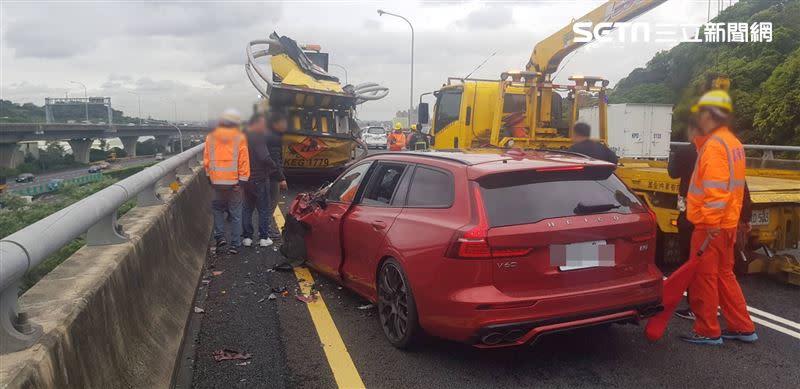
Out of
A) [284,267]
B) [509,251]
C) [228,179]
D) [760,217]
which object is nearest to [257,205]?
[228,179]

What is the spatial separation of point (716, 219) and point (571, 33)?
782 cm

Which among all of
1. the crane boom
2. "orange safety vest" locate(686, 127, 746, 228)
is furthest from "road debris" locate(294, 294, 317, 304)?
the crane boom

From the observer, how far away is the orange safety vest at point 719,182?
445 centimetres

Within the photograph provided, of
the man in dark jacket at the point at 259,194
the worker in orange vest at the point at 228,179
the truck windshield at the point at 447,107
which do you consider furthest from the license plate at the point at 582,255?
the truck windshield at the point at 447,107

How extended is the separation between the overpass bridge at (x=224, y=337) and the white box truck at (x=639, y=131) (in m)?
9.06

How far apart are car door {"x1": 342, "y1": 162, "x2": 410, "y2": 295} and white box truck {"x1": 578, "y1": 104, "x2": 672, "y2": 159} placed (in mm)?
10310

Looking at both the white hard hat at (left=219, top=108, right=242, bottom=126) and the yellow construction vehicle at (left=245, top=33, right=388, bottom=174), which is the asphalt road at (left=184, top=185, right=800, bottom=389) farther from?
the yellow construction vehicle at (left=245, top=33, right=388, bottom=174)

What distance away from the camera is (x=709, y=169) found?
4500mm

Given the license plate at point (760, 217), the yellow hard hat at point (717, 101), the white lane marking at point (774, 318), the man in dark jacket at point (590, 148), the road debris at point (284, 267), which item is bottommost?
the white lane marking at point (774, 318)

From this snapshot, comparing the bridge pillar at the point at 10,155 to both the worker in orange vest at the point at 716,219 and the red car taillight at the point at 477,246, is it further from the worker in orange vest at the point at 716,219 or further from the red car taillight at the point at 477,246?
the worker in orange vest at the point at 716,219

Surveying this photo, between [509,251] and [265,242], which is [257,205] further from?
[509,251]

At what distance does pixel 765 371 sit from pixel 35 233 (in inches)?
175

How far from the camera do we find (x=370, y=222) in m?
5.04

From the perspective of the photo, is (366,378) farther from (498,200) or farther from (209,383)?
(498,200)
